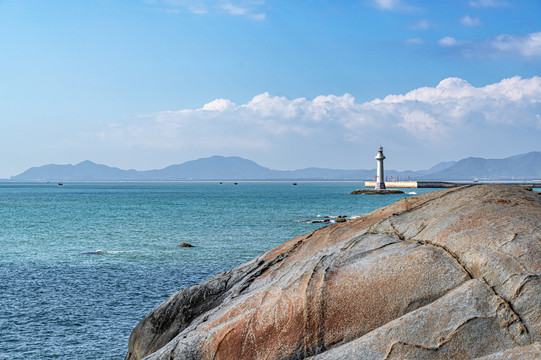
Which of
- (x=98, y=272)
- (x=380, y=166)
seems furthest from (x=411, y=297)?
(x=380, y=166)

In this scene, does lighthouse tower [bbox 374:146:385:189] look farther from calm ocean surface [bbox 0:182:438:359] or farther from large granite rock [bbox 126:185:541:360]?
large granite rock [bbox 126:185:541:360]

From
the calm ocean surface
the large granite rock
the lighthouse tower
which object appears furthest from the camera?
the lighthouse tower

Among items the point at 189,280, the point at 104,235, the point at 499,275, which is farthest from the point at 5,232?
the point at 499,275

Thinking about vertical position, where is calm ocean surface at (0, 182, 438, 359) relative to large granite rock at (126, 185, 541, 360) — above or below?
below

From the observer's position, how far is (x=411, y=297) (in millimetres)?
7840

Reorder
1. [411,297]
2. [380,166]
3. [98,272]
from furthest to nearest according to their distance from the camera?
1. [380,166]
2. [98,272]
3. [411,297]

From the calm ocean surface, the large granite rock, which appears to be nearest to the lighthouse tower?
the calm ocean surface

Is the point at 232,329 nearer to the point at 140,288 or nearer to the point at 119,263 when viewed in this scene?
the point at 140,288

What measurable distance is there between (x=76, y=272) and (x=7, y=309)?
932cm

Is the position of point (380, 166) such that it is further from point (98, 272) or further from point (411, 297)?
point (411, 297)

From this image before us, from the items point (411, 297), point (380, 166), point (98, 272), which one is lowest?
point (98, 272)

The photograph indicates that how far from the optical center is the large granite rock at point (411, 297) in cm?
725

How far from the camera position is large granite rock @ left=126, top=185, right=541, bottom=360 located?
725 centimetres

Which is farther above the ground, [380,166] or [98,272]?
[380,166]
